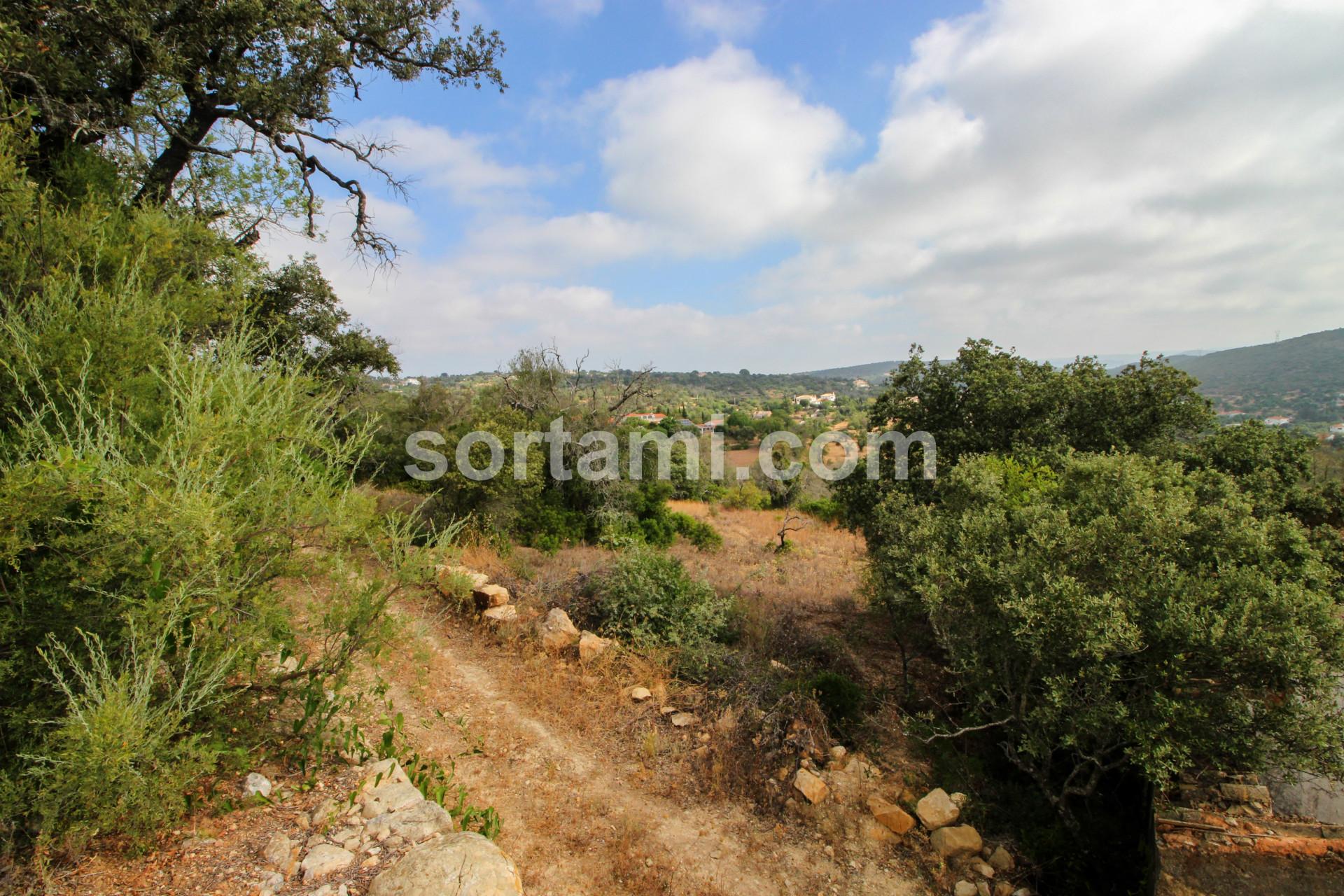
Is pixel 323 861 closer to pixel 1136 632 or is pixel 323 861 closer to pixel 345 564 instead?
pixel 345 564

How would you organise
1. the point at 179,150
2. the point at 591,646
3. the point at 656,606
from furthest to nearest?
the point at 656,606, the point at 179,150, the point at 591,646

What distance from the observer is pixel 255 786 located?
12.2ft

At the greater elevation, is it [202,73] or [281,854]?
[202,73]

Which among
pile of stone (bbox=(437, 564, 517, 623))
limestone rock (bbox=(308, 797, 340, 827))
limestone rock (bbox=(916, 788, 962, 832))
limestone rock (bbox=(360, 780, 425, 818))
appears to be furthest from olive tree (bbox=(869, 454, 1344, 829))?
pile of stone (bbox=(437, 564, 517, 623))

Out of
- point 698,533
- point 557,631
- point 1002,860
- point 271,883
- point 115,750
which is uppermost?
point 115,750

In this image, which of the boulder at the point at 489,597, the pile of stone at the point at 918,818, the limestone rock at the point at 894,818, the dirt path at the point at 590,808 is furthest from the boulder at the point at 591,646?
the limestone rock at the point at 894,818

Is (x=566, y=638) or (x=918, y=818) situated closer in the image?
(x=918, y=818)

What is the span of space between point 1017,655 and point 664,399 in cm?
1333

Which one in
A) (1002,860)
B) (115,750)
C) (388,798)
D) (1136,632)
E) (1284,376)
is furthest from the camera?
(1284,376)

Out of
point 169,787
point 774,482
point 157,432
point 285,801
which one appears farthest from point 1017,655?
point 774,482

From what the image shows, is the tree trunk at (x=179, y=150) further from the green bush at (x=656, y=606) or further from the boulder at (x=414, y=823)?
the boulder at (x=414, y=823)

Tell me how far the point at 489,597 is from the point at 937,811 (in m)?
6.14

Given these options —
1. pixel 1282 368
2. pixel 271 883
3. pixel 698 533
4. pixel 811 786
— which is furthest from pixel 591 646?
pixel 1282 368

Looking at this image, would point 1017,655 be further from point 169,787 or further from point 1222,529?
point 169,787
